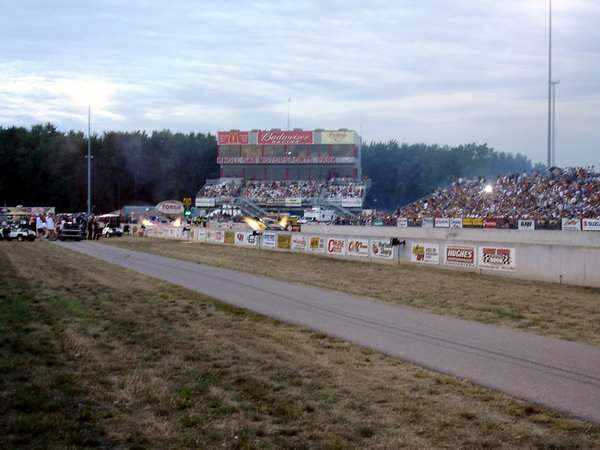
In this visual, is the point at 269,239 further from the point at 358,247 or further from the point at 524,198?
the point at 524,198

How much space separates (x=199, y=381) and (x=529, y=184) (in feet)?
136

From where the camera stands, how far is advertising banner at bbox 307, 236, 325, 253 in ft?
113

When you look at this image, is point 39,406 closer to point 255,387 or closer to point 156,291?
point 255,387

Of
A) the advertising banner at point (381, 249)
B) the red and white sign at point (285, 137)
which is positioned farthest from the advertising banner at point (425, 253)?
the red and white sign at point (285, 137)

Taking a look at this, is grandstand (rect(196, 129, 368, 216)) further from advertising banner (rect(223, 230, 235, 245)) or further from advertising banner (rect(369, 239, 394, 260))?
advertising banner (rect(369, 239, 394, 260))

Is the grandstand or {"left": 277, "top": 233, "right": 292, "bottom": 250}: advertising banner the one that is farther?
the grandstand

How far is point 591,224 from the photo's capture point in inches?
1478

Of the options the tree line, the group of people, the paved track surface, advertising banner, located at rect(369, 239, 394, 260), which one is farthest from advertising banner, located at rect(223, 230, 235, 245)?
the tree line

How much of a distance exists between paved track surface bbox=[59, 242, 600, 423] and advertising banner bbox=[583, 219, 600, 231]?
22.6 m

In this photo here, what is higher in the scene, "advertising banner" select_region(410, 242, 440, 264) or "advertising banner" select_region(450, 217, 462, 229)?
"advertising banner" select_region(450, 217, 462, 229)

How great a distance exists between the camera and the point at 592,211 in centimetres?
3950

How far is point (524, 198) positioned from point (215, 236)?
20.2m

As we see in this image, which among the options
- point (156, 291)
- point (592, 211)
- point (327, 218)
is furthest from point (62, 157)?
point (156, 291)

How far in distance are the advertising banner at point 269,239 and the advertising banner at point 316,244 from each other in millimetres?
3834
